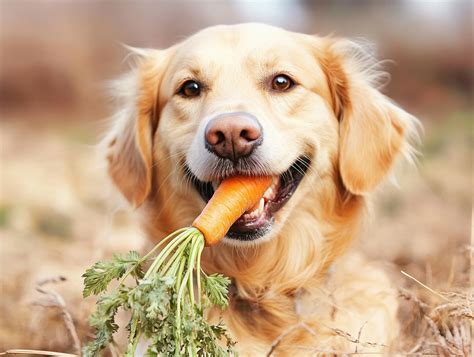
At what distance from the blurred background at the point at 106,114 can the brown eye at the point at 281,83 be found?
1.52 meters

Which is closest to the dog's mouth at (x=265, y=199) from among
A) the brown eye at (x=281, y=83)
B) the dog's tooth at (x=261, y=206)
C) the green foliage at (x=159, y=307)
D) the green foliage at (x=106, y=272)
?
the dog's tooth at (x=261, y=206)

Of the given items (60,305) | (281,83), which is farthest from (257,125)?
(60,305)

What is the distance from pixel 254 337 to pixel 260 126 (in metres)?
1.04

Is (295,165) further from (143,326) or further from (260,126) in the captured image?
(143,326)

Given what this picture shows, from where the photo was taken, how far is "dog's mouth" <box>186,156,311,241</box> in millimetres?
3055

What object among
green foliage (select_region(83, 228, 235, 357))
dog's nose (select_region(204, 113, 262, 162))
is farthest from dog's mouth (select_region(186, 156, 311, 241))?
green foliage (select_region(83, 228, 235, 357))

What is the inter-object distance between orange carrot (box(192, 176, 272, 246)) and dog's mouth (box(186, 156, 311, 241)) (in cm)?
7

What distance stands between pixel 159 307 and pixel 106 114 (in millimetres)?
12994

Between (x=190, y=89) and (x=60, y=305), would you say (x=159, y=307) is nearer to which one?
(x=60, y=305)

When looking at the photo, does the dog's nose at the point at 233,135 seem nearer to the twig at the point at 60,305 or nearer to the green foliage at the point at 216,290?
the green foliage at the point at 216,290

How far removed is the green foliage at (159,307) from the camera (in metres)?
2.25

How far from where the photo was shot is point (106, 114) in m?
14.8

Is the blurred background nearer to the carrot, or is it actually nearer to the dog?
the dog

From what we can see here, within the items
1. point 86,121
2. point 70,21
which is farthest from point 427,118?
point 70,21
